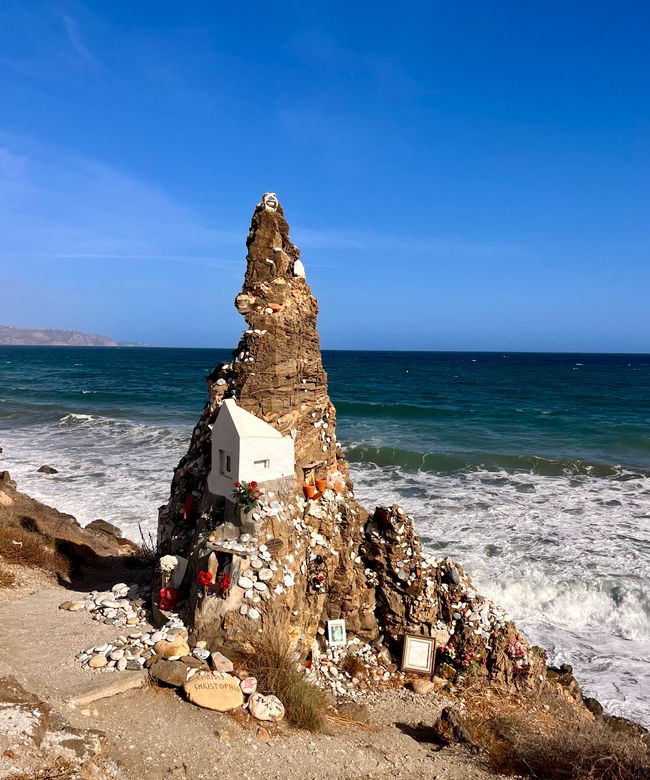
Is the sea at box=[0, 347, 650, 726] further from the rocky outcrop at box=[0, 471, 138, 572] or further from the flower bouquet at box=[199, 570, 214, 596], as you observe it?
the flower bouquet at box=[199, 570, 214, 596]

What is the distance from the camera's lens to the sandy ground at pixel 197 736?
6449mm

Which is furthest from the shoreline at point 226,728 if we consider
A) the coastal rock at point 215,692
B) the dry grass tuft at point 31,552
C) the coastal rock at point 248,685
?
the dry grass tuft at point 31,552

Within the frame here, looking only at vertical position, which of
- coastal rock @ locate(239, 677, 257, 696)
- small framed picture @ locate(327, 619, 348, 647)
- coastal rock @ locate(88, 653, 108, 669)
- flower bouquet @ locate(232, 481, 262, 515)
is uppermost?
flower bouquet @ locate(232, 481, 262, 515)

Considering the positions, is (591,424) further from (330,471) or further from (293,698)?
(293,698)

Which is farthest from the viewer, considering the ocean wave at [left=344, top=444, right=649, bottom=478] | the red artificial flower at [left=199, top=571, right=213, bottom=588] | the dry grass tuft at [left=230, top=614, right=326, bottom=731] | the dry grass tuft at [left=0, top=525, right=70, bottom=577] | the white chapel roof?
the ocean wave at [left=344, top=444, right=649, bottom=478]

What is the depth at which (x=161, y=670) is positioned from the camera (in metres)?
7.67

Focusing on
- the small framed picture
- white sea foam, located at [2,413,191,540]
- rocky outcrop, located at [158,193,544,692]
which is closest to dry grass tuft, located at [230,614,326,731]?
rocky outcrop, located at [158,193,544,692]

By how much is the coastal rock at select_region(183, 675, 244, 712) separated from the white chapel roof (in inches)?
144

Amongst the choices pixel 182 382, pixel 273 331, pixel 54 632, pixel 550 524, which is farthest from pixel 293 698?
pixel 182 382

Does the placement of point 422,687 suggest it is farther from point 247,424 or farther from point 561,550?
point 561,550

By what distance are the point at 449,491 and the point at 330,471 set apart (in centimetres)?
1518

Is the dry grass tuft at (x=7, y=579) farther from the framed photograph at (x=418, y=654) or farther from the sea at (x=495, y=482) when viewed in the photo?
the framed photograph at (x=418, y=654)

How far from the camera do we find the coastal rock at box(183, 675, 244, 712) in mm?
7285

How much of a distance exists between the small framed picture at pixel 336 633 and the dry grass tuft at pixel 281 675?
1430 mm
